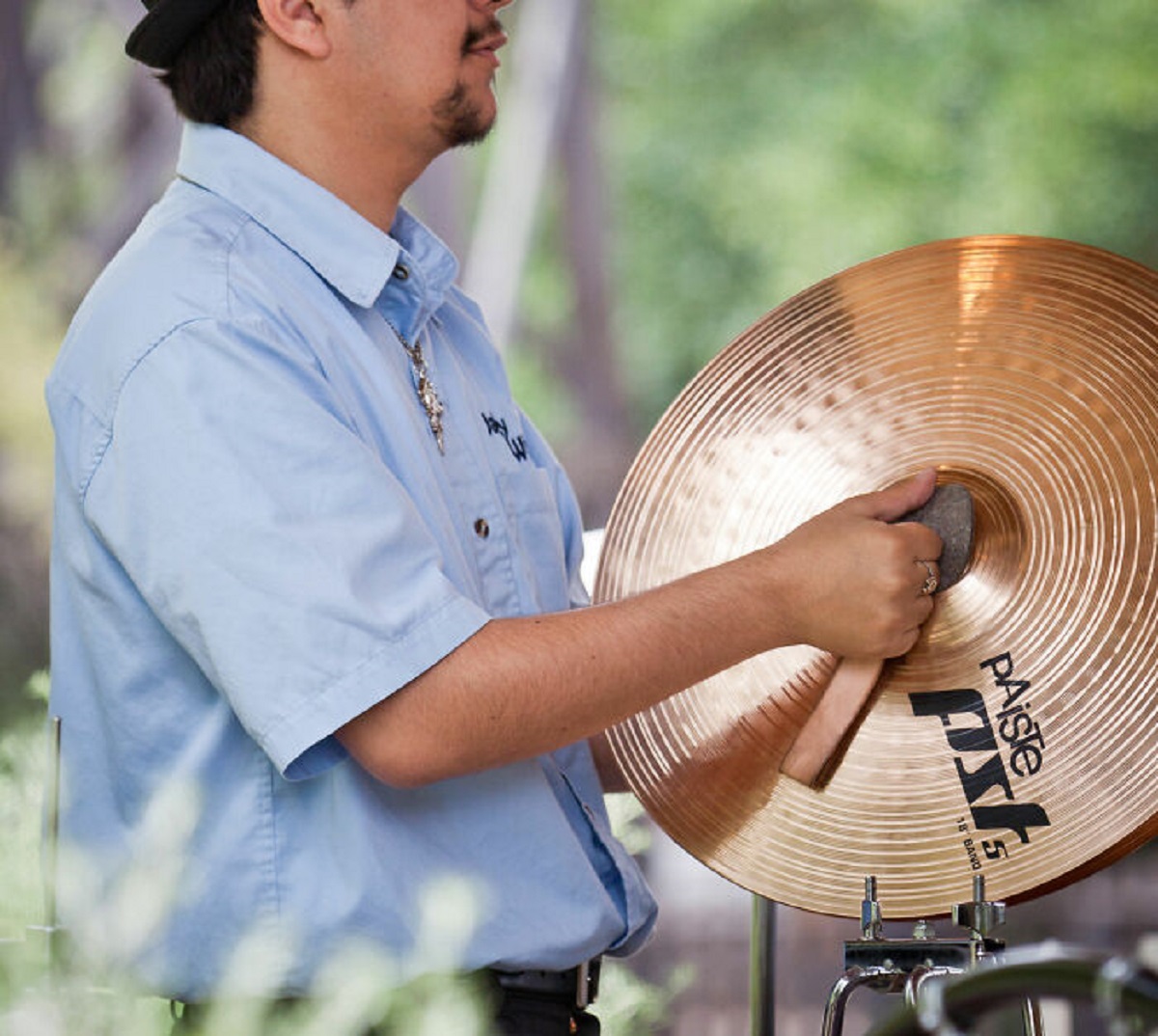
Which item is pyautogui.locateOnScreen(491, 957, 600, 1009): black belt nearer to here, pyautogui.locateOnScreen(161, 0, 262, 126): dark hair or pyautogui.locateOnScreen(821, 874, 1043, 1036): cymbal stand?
pyautogui.locateOnScreen(821, 874, 1043, 1036): cymbal stand

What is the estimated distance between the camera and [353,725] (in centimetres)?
125

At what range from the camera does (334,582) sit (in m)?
1.22

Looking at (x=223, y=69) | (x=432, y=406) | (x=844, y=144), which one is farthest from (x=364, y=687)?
(x=844, y=144)

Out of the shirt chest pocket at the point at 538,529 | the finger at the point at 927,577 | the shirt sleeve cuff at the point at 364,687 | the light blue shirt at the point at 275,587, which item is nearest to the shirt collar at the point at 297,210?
the light blue shirt at the point at 275,587

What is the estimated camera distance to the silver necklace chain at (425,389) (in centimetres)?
152

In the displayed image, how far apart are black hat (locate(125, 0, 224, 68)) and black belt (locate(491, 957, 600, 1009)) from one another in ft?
3.00

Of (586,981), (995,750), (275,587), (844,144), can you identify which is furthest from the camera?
(844,144)

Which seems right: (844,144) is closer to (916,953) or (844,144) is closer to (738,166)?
(738,166)

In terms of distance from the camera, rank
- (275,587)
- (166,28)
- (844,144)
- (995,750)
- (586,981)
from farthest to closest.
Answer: (844,144) → (166,28) → (586,981) → (995,750) → (275,587)

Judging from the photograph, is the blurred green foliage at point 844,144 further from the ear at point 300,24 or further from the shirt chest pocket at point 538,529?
the ear at point 300,24

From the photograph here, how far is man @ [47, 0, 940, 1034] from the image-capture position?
4.07 feet

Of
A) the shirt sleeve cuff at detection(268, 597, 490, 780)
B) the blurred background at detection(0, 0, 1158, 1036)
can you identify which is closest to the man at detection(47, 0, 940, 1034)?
the shirt sleeve cuff at detection(268, 597, 490, 780)

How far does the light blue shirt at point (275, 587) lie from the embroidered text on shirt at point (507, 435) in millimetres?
81

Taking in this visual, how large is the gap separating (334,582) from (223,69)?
1.98 feet
